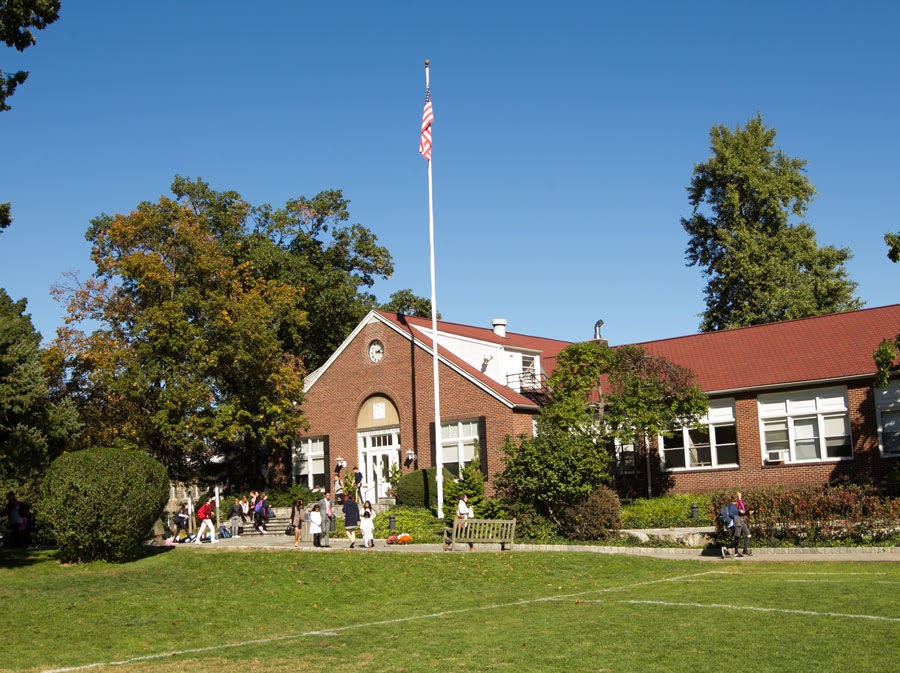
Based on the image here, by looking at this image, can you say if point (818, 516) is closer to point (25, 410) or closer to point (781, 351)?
point (781, 351)

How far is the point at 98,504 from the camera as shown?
23.0 metres

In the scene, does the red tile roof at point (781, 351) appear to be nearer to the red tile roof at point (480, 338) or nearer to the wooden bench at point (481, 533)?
the red tile roof at point (480, 338)

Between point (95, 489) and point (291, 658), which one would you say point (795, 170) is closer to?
point (95, 489)

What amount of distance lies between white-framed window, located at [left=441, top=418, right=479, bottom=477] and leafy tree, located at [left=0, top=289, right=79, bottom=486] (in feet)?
49.0

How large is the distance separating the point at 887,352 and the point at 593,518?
9.59 metres

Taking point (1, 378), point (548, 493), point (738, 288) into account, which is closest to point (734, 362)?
point (548, 493)

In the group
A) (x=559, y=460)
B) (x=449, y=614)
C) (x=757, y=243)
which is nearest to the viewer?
(x=449, y=614)

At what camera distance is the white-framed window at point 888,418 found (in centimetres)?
2927

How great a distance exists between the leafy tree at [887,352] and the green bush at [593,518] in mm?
Answer: 8525

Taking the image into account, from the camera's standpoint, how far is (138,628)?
1512 centimetres


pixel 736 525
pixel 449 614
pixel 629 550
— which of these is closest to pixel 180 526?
pixel 629 550

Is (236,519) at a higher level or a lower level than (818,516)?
higher

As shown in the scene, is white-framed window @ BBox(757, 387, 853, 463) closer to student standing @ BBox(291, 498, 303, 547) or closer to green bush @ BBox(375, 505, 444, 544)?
green bush @ BBox(375, 505, 444, 544)

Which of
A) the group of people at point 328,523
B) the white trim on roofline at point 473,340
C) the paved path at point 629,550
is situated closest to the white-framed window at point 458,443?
the white trim on roofline at point 473,340
